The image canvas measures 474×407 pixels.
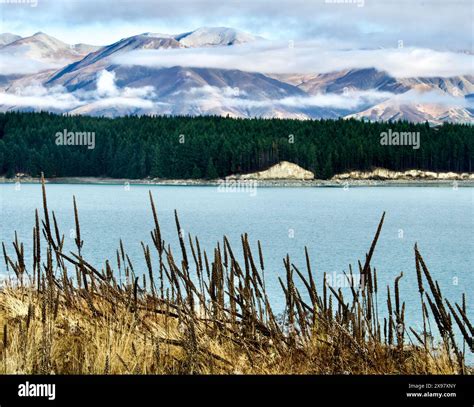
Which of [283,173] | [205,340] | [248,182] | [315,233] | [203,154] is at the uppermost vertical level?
[203,154]

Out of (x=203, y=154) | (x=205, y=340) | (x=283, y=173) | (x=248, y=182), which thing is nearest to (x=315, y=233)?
(x=205, y=340)

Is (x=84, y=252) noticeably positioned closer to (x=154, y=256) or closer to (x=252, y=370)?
(x=154, y=256)

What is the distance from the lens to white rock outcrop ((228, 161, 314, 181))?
136m

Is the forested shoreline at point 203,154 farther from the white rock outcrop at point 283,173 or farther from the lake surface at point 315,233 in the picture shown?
the lake surface at point 315,233

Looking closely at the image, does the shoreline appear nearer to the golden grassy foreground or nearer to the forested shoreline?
the forested shoreline

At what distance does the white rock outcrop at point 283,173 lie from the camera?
135500mm

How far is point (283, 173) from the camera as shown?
448ft

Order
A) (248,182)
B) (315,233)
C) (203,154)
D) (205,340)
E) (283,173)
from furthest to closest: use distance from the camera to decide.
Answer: (283,173) → (248,182) → (203,154) → (315,233) → (205,340)

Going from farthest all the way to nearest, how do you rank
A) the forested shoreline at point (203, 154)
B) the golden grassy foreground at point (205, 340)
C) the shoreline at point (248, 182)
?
1. the forested shoreline at point (203, 154)
2. the shoreline at point (248, 182)
3. the golden grassy foreground at point (205, 340)

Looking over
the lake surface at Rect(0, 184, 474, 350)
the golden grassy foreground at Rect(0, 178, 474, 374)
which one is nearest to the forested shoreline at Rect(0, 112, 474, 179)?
the lake surface at Rect(0, 184, 474, 350)

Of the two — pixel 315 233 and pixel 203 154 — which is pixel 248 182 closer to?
pixel 203 154

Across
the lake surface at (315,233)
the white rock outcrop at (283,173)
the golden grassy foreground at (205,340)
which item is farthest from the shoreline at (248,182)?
the golden grassy foreground at (205,340)
